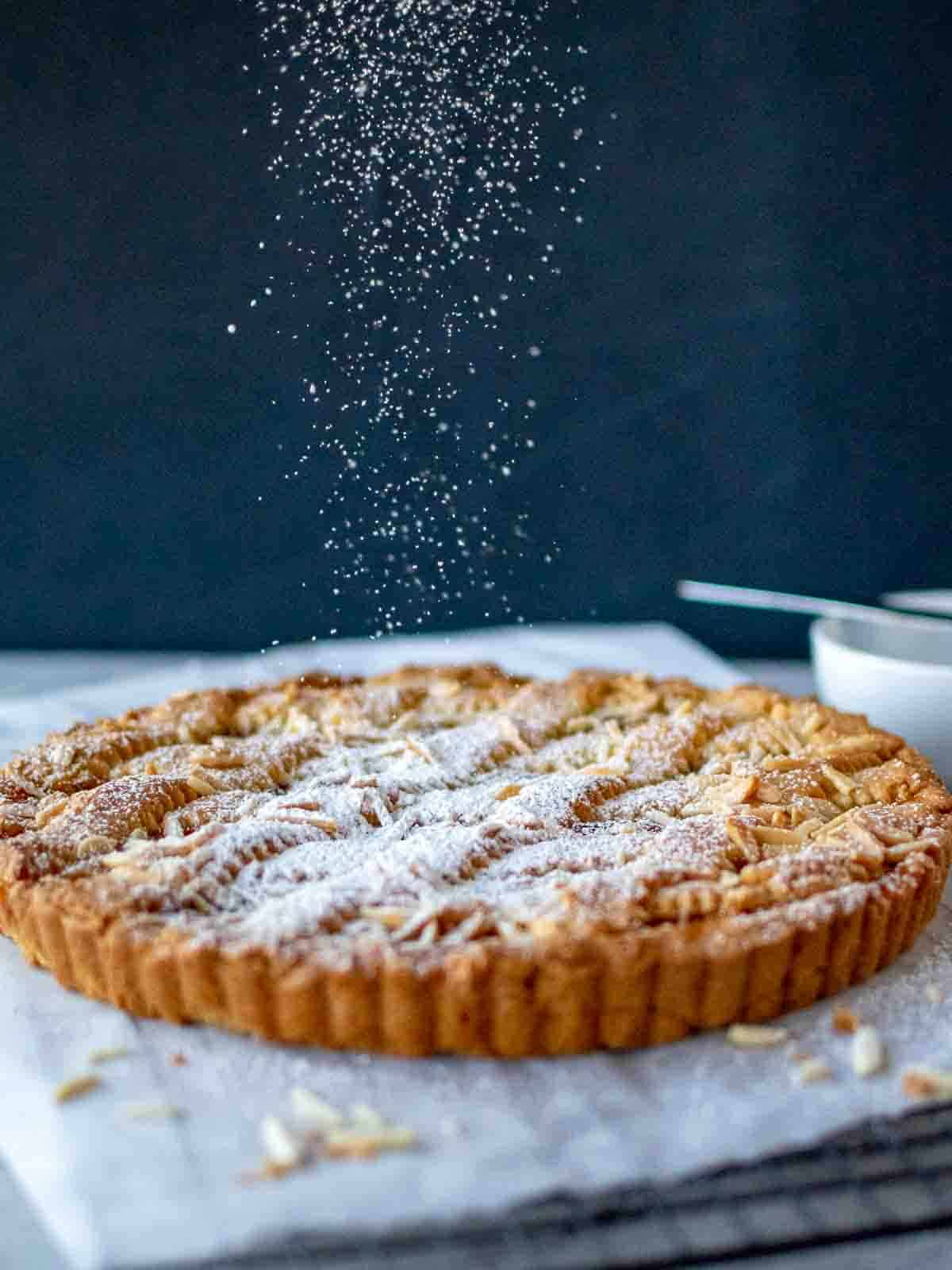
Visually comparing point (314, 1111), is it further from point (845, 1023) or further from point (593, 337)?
point (593, 337)

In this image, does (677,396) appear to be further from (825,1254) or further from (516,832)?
(825,1254)

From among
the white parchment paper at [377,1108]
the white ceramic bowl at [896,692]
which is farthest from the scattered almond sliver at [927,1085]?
the white ceramic bowl at [896,692]

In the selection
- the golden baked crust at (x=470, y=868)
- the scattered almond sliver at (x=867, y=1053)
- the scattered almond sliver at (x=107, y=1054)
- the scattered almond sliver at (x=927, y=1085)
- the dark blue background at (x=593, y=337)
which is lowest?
the scattered almond sliver at (x=927, y=1085)

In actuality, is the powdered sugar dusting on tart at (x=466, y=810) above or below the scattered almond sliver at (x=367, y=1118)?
above

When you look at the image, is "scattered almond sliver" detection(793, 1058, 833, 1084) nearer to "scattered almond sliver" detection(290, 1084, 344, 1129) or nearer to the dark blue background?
"scattered almond sliver" detection(290, 1084, 344, 1129)

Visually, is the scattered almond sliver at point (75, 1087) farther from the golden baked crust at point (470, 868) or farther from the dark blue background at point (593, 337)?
the dark blue background at point (593, 337)

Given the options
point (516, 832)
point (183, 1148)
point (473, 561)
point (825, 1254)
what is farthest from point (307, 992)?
point (473, 561)

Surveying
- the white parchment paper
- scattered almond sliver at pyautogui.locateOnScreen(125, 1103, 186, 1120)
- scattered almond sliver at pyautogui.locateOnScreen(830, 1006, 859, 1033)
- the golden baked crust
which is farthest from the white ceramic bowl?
scattered almond sliver at pyautogui.locateOnScreen(125, 1103, 186, 1120)
